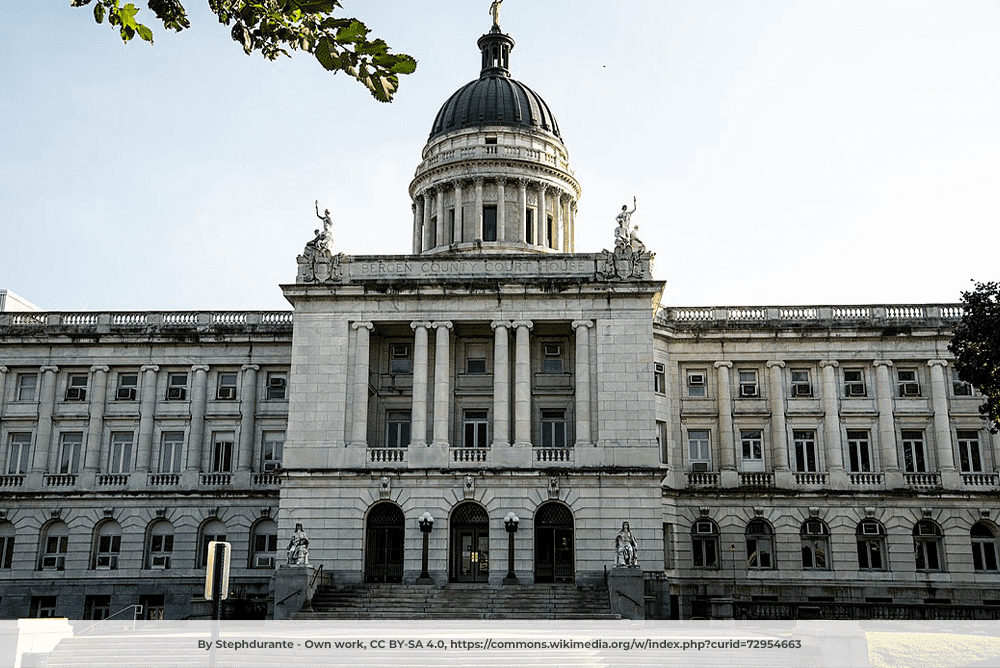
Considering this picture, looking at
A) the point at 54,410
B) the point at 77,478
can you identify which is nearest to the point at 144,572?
the point at 77,478

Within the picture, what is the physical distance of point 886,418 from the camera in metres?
49.9

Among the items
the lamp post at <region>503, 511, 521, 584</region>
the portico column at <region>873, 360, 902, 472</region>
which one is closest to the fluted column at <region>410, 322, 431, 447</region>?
the lamp post at <region>503, 511, 521, 584</region>

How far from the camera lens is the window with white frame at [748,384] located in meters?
51.4

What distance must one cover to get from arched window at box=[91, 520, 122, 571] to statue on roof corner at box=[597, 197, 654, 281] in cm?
2751

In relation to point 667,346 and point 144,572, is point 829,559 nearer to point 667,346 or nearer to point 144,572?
point 667,346

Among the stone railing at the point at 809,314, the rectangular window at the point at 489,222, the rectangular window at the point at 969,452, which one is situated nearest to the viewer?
the rectangular window at the point at 969,452

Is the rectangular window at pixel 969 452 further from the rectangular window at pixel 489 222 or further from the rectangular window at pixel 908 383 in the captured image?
the rectangular window at pixel 489 222

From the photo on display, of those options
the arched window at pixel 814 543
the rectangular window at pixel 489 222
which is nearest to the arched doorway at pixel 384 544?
the rectangular window at pixel 489 222

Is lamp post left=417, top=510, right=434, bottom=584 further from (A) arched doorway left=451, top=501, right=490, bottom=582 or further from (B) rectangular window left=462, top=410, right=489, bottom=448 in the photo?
(B) rectangular window left=462, top=410, right=489, bottom=448

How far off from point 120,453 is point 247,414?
6824 mm

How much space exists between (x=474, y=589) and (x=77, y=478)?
75.9ft

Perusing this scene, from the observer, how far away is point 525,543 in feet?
139

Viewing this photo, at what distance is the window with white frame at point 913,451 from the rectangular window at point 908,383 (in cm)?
185

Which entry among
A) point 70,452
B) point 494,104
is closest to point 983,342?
point 494,104
